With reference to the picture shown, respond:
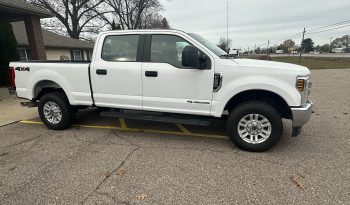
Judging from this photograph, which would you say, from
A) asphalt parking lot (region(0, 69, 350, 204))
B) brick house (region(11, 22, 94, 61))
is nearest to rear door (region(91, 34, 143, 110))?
asphalt parking lot (region(0, 69, 350, 204))

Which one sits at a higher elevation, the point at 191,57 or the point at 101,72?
the point at 191,57

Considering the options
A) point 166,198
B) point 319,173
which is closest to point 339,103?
point 319,173

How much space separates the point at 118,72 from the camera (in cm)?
474

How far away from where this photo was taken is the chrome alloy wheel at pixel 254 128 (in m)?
4.19

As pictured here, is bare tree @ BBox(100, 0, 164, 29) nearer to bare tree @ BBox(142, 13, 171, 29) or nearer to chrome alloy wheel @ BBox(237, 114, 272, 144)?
bare tree @ BBox(142, 13, 171, 29)

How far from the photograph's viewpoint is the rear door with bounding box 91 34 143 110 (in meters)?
4.68

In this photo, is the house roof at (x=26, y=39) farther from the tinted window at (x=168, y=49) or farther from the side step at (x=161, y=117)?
the tinted window at (x=168, y=49)

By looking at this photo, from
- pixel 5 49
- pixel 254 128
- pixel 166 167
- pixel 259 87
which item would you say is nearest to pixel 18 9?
pixel 5 49

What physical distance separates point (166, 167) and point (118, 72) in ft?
6.71

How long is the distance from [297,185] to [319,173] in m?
0.54

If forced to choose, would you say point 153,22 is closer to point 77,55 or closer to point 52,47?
point 77,55

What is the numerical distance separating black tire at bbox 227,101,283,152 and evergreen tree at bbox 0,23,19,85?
41.8ft

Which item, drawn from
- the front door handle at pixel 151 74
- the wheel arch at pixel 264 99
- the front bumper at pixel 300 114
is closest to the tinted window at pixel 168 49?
the front door handle at pixel 151 74

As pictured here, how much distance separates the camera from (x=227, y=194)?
3.06 meters
